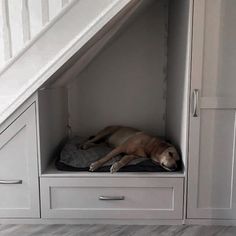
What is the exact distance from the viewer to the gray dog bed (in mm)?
1738

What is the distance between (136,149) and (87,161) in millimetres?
372

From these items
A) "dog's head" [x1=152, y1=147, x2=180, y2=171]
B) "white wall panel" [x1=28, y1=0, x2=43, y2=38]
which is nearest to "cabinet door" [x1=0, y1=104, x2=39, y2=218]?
"white wall panel" [x1=28, y1=0, x2=43, y2=38]

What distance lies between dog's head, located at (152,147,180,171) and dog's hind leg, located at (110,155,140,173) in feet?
0.55

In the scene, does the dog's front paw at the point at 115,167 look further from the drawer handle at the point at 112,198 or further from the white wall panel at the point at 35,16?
the white wall panel at the point at 35,16

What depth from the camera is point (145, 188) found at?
1.70 metres

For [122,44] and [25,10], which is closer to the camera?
[25,10]

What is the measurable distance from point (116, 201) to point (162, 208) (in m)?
0.31

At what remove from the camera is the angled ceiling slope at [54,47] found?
147 cm

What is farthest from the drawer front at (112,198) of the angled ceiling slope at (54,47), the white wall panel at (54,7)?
the white wall panel at (54,7)

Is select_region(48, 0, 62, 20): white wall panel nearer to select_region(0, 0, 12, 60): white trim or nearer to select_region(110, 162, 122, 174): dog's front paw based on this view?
select_region(0, 0, 12, 60): white trim

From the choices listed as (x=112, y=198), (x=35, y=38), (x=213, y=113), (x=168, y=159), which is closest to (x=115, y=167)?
(x=112, y=198)

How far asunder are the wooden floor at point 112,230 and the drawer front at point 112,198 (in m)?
0.07

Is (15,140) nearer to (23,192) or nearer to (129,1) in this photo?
(23,192)

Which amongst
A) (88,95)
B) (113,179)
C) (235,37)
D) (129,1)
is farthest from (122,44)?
(113,179)
